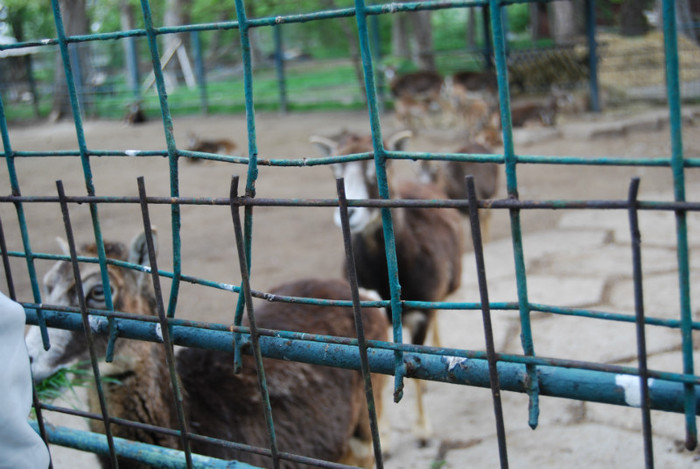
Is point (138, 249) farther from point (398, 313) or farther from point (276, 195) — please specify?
point (276, 195)

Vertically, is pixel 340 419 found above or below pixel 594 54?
below

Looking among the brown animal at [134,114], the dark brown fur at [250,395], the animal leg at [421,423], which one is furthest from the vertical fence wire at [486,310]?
the brown animal at [134,114]

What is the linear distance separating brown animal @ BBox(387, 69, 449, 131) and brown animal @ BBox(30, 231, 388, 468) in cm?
1158

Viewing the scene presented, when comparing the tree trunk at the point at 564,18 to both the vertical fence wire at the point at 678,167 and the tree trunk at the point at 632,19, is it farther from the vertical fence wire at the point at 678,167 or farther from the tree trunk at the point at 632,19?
the vertical fence wire at the point at 678,167

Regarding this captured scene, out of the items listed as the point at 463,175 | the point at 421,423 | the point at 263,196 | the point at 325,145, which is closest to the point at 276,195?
the point at 263,196

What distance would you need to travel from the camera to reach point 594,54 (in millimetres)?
13594

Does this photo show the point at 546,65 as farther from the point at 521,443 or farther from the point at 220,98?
the point at 521,443

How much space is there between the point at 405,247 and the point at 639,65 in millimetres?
13982

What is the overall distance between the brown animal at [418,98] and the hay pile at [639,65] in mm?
3693

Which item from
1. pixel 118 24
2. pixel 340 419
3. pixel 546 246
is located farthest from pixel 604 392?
pixel 118 24

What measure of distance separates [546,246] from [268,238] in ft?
9.17

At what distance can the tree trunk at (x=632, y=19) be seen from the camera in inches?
909

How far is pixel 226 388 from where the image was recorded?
282 centimetres

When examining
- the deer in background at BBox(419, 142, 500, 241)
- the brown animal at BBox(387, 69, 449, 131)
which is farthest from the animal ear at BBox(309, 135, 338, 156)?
the brown animal at BBox(387, 69, 449, 131)
